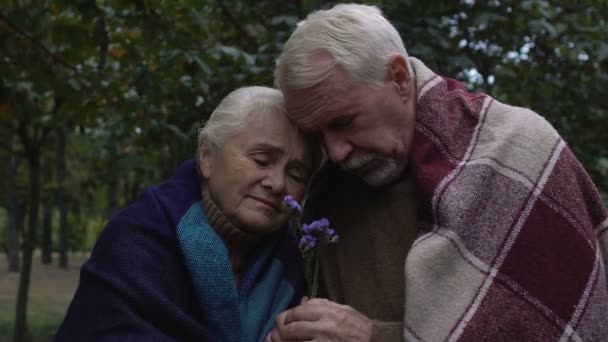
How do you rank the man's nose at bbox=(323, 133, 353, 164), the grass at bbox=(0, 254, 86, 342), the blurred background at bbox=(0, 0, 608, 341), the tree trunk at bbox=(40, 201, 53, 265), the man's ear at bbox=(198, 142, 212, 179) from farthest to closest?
the tree trunk at bbox=(40, 201, 53, 265) < the grass at bbox=(0, 254, 86, 342) < the blurred background at bbox=(0, 0, 608, 341) < the man's ear at bbox=(198, 142, 212, 179) < the man's nose at bbox=(323, 133, 353, 164)

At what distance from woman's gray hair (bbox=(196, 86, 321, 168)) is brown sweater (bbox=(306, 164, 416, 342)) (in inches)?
5.9

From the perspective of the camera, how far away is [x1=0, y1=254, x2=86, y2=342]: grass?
11.1 metres

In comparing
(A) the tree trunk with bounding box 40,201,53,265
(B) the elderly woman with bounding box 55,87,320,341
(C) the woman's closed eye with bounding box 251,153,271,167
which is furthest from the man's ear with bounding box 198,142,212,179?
(A) the tree trunk with bounding box 40,201,53,265

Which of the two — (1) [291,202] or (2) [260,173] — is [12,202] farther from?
(1) [291,202]

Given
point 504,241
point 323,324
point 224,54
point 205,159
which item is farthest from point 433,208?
point 224,54

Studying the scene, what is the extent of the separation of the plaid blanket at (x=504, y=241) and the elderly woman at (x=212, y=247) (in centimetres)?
44

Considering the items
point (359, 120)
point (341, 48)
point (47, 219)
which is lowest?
point (47, 219)

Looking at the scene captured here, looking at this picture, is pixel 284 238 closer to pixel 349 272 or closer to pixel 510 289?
pixel 349 272

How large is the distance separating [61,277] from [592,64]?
14.8 m

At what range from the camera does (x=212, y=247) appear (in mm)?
2268

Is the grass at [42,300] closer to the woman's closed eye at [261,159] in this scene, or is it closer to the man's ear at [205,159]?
the man's ear at [205,159]

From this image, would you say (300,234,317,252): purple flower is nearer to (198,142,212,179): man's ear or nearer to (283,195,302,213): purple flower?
(283,195,302,213): purple flower

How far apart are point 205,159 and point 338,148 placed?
1.54 ft

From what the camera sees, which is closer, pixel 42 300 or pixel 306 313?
pixel 306 313
